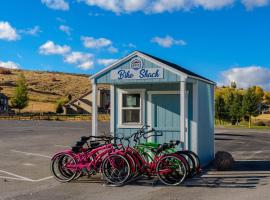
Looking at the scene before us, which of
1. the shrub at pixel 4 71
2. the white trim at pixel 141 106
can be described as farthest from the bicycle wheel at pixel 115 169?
the shrub at pixel 4 71

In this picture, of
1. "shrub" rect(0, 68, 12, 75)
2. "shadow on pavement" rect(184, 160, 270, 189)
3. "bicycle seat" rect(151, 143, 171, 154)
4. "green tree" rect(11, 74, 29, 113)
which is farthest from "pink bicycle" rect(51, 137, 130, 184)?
"shrub" rect(0, 68, 12, 75)

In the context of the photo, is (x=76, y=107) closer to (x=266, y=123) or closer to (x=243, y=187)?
(x=266, y=123)

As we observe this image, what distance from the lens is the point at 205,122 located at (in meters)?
14.7

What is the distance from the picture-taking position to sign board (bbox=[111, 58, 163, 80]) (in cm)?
1286

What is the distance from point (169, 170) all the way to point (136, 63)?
12.3 feet

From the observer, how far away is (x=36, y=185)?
11.0m

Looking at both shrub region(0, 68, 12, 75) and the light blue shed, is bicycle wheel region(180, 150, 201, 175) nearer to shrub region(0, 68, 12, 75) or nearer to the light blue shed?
the light blue shed

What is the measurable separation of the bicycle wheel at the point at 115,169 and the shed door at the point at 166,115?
3269mm

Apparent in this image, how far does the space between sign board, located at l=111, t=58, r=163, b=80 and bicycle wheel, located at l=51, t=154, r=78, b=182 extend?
3014 millimetres

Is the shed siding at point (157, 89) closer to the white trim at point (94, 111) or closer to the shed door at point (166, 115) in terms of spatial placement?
the shed door at point (166, 115)

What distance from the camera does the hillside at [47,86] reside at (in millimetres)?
112062

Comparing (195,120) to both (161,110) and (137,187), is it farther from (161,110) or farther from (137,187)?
(137,187)

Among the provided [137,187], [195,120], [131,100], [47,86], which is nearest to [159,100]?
[131,100]

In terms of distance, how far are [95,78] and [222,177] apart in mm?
4655
